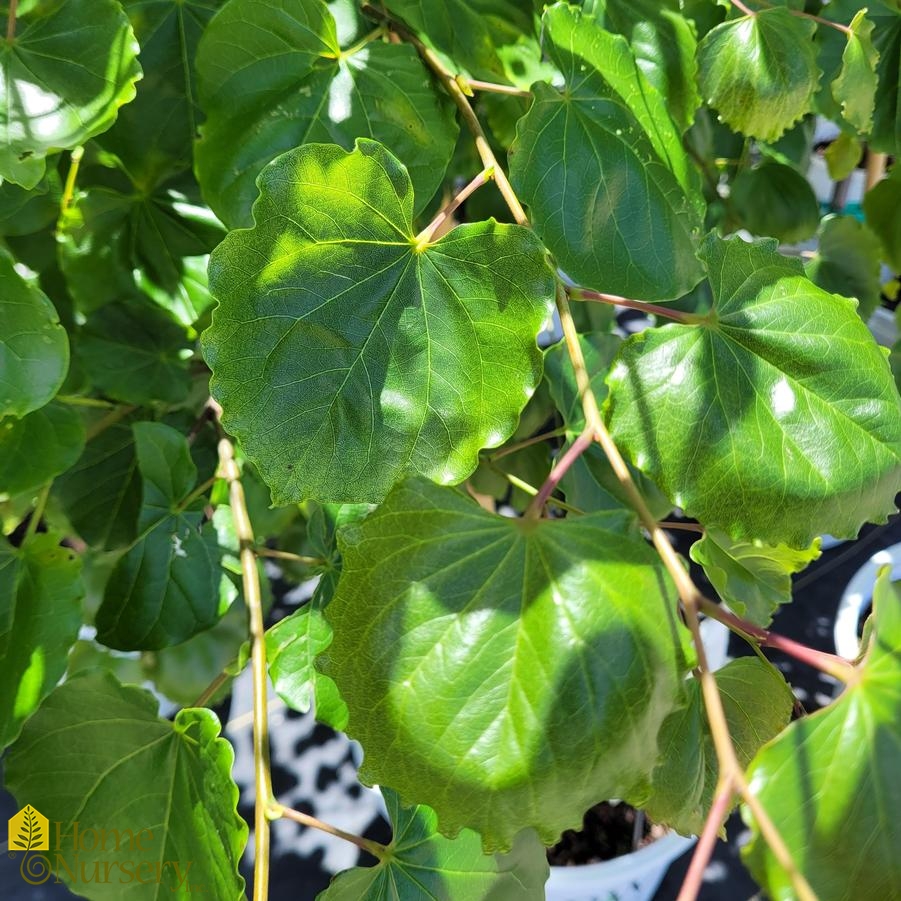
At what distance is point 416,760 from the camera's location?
28cm

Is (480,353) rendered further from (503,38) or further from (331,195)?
(503,38)

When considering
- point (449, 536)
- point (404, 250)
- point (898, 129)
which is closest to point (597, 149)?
point (404, 250)

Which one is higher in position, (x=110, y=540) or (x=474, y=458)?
(x=474, y=458)

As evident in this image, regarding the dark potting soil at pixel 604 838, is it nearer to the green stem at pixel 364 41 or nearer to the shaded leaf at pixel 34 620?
the shaded leaf at pixel 34 620

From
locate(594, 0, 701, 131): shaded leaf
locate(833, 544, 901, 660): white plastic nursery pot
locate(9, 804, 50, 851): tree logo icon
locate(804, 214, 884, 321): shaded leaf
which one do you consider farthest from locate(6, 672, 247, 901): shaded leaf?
locate(804, 214, 884, 321): shaded leaf

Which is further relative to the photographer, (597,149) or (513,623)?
(597,149)

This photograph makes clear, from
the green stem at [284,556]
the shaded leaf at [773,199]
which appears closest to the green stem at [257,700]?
the green stem at [284,556]

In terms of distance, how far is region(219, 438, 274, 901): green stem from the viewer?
377mm

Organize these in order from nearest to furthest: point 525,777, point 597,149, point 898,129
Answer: point 525,777
point 597,149
point 898,129

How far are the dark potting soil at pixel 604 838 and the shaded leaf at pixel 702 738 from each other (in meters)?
0.47

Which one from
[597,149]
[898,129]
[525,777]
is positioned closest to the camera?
[525,777]

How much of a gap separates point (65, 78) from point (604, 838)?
84 centimetres

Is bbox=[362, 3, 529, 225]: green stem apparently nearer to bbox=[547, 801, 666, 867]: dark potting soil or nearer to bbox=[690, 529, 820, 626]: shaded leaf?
bbox=[690, 529, 820, 626]: shaded leaf

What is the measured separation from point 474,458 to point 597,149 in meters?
0.20
